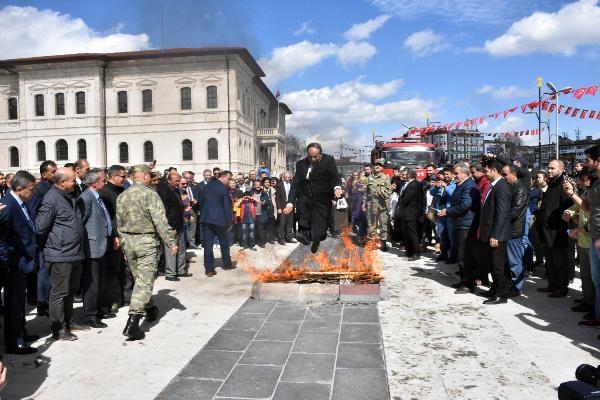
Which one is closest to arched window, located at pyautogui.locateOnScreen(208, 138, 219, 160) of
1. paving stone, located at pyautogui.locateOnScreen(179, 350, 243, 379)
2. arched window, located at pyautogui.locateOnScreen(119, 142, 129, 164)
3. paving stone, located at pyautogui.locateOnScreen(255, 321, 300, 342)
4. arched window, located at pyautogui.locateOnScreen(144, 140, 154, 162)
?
arched window, located at pyautogui.locateOnScreen(144, 140, 154, 162)

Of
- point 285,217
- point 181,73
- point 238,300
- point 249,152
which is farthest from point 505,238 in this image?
point 249,152

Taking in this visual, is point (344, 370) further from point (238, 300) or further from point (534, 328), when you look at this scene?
point (238, 300)

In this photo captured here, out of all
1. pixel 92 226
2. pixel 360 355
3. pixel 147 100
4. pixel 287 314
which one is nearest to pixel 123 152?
pixel 147 100

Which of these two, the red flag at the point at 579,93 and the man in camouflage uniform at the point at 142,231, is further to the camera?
the red flag at the point at 579,93

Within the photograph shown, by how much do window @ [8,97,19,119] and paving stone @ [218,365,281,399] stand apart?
169ft

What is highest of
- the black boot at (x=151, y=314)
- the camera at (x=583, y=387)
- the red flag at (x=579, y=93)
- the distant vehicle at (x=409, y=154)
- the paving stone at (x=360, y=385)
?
the red flag at (x=579, y=93)

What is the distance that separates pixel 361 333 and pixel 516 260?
3254 mm

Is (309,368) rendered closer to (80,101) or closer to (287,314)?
(287,314)

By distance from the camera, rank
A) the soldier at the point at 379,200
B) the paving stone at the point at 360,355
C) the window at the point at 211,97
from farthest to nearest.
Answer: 1. the window at the point at 211,97
2. the soldier at the point at 379,200
3. the paving stone at the point at 360,355

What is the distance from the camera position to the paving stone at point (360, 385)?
3.80 m

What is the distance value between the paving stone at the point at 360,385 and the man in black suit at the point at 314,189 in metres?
3.30

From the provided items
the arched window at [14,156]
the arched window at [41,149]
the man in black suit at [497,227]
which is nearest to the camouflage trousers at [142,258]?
the man in black suit at [497,227]

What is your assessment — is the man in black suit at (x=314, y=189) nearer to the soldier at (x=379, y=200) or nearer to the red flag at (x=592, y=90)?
the soldier at (x=379, y=200)

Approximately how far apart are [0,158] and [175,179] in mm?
Result: 46992
